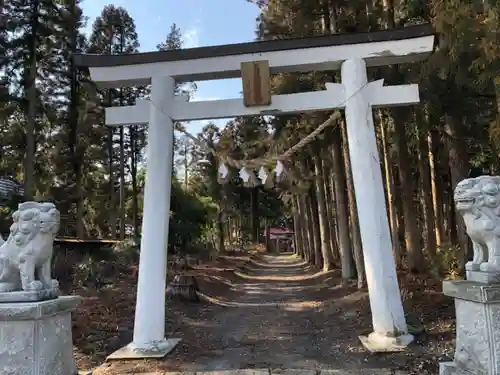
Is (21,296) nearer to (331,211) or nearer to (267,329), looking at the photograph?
(267,329)

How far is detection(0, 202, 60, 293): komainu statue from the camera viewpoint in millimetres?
4312

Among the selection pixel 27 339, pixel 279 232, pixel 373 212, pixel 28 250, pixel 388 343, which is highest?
pixel 279 232

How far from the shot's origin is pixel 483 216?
166 inches

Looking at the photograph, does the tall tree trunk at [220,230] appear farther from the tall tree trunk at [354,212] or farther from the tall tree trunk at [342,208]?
the tall tree trunk at [354,212]

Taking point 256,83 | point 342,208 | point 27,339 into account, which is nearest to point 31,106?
point 342,208

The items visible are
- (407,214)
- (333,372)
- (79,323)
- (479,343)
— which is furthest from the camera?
(407,214)

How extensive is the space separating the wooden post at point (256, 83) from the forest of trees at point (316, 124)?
46.6 inches

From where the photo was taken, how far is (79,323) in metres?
7.72

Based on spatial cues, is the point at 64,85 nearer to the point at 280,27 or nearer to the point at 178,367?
the point at 280,27

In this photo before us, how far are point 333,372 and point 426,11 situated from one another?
26.2 feet

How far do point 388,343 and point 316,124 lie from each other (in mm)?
8635

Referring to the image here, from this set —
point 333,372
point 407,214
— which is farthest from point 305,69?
point 407,214

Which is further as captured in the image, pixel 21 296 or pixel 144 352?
pixel 144 352

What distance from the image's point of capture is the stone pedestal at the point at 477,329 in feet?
12.5
